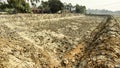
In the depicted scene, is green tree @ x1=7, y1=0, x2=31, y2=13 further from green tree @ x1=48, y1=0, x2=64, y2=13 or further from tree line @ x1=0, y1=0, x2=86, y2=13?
green tree @ x1=48, y1=0, x2=64, y2=13

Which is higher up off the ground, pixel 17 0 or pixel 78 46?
pixel 17 0

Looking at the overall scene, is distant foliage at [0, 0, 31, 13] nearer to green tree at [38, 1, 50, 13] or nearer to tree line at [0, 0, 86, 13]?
tree line at [0, 0, 86, 13]

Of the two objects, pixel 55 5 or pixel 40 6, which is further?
pixel 40 6

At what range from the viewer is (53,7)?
71.8m

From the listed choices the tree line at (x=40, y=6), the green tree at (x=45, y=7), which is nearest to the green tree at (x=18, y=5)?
the tree line at (x=40, y=6)

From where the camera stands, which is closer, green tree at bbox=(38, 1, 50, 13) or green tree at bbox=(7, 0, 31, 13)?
green tree at bbox=(7, 0, 31, 13)

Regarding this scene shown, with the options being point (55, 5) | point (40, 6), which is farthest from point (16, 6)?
point (40, 6)

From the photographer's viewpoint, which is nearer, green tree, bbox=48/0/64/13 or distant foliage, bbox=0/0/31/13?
distant foliage, bbox=0/0/31/13

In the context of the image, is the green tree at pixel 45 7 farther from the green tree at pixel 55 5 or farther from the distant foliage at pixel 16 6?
the distant foliage at pixel 16 6

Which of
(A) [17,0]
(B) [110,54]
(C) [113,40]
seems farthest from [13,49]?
(A) [17,0]

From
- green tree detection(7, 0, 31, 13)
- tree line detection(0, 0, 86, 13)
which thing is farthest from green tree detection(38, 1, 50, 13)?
green tree detection(7, 0, 31, 13)

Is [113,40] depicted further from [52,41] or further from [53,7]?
[53,7]

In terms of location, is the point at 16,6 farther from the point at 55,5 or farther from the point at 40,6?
the point at 40,6

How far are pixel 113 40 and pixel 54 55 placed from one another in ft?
14.2
